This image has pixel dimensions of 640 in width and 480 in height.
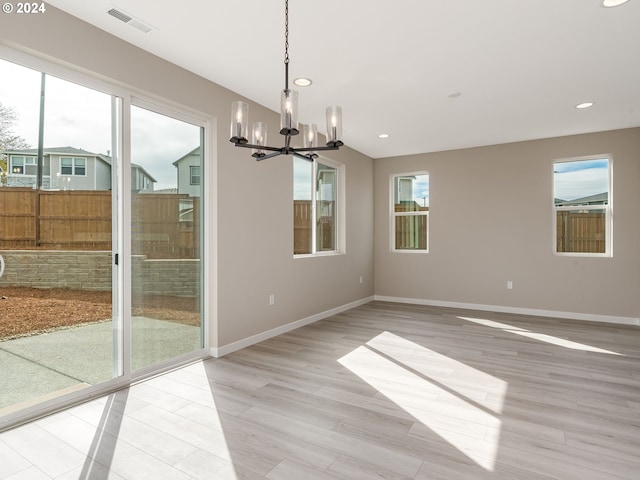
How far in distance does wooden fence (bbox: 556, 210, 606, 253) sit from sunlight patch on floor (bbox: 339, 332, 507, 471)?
3.12 metres

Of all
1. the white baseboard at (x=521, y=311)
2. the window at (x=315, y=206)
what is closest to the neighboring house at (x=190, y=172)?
the window at (x=315, y=206)

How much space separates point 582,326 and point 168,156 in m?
5.33

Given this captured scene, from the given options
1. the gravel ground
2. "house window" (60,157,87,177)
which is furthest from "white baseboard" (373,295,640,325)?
"house window" (60,157,87,177)

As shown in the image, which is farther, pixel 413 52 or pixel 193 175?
pixel 193 175

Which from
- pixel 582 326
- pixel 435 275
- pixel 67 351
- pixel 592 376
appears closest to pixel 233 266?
pixel 67 351

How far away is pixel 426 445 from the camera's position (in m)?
2.12

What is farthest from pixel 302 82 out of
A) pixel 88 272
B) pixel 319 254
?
pixel 319 254

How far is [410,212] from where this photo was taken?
669cm

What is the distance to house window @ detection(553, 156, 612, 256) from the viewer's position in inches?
208

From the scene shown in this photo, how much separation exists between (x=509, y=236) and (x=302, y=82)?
4.09 metres

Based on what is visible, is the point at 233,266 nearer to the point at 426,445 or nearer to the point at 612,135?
the point at 426,445

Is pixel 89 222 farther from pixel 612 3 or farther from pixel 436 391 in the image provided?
pixel 612 3

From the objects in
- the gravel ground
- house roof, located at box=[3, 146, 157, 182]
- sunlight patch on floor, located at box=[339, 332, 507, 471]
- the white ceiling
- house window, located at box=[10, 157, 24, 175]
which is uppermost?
the white ceiling

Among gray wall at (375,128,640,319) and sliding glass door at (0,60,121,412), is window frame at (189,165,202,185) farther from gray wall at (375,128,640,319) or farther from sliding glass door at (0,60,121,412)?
gray wall at (375,128,640,319)
